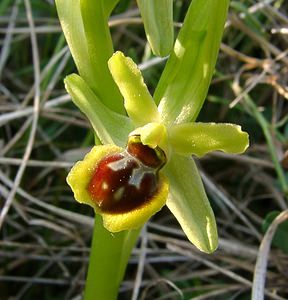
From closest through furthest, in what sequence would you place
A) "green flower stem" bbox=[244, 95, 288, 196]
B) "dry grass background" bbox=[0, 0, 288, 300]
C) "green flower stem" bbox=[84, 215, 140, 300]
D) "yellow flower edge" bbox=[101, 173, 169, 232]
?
"yellow flower edge" bbox=[101, 173, 169, 232], "green flower stem" bbox=[84, 215, 140, 300], "green flower stem" bbox=[244, 95, 288, 196], "dry grass background" bbox=[0, 0, 288, 300]

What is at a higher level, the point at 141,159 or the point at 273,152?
the point at 141,159

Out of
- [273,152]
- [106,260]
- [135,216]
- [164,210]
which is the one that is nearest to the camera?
[135,216]

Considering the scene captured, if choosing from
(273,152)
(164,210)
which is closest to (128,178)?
(273,152)

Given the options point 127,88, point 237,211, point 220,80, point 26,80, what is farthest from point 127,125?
point 26,80

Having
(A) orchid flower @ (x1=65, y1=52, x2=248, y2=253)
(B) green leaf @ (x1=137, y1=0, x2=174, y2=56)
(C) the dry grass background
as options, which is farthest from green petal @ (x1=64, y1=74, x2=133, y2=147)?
(C) the dry grass background

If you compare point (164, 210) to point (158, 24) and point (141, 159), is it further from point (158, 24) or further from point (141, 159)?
point (158, 24)

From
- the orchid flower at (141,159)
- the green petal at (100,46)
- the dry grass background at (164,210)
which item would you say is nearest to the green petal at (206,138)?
the orchid flower at (141,159)

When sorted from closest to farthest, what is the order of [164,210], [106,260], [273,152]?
[106,260]
[273,152]
[164,210]

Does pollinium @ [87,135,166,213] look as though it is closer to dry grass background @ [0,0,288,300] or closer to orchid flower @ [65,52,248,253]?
orchid flower @ [65,52,248,253]
